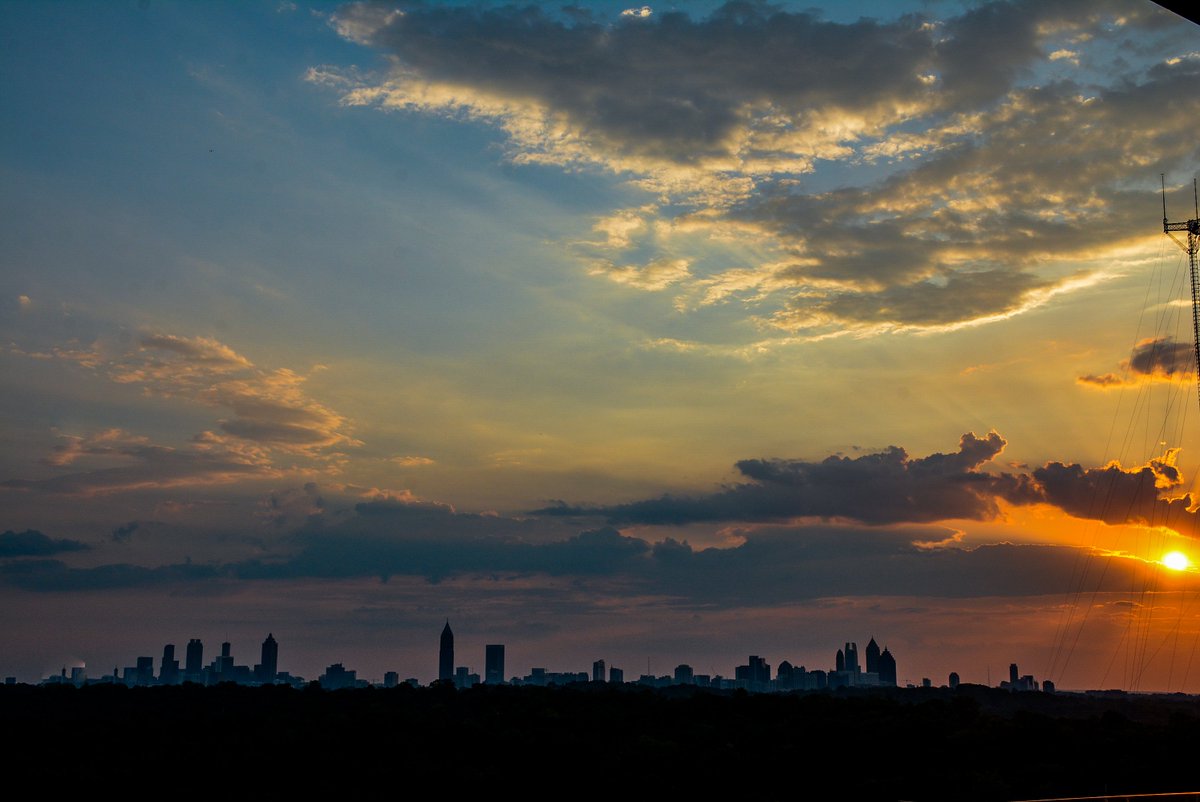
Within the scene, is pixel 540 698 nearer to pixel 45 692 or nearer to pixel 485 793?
pixel 485 793

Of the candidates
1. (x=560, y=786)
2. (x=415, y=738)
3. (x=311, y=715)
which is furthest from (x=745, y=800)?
(x=311, y=715)

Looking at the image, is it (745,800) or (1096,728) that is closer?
(745,800)

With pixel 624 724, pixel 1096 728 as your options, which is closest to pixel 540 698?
pixel 624 724

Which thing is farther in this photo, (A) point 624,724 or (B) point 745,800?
(A) point 624,724

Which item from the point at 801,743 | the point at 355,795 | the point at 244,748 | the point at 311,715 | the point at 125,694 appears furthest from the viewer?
the point at 125,694

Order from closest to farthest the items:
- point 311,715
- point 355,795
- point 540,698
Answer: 1. point 355,795
2. point 311,715
3. point 540,698

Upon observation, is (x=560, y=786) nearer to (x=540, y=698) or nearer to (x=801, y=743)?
(x=801, y=743)
